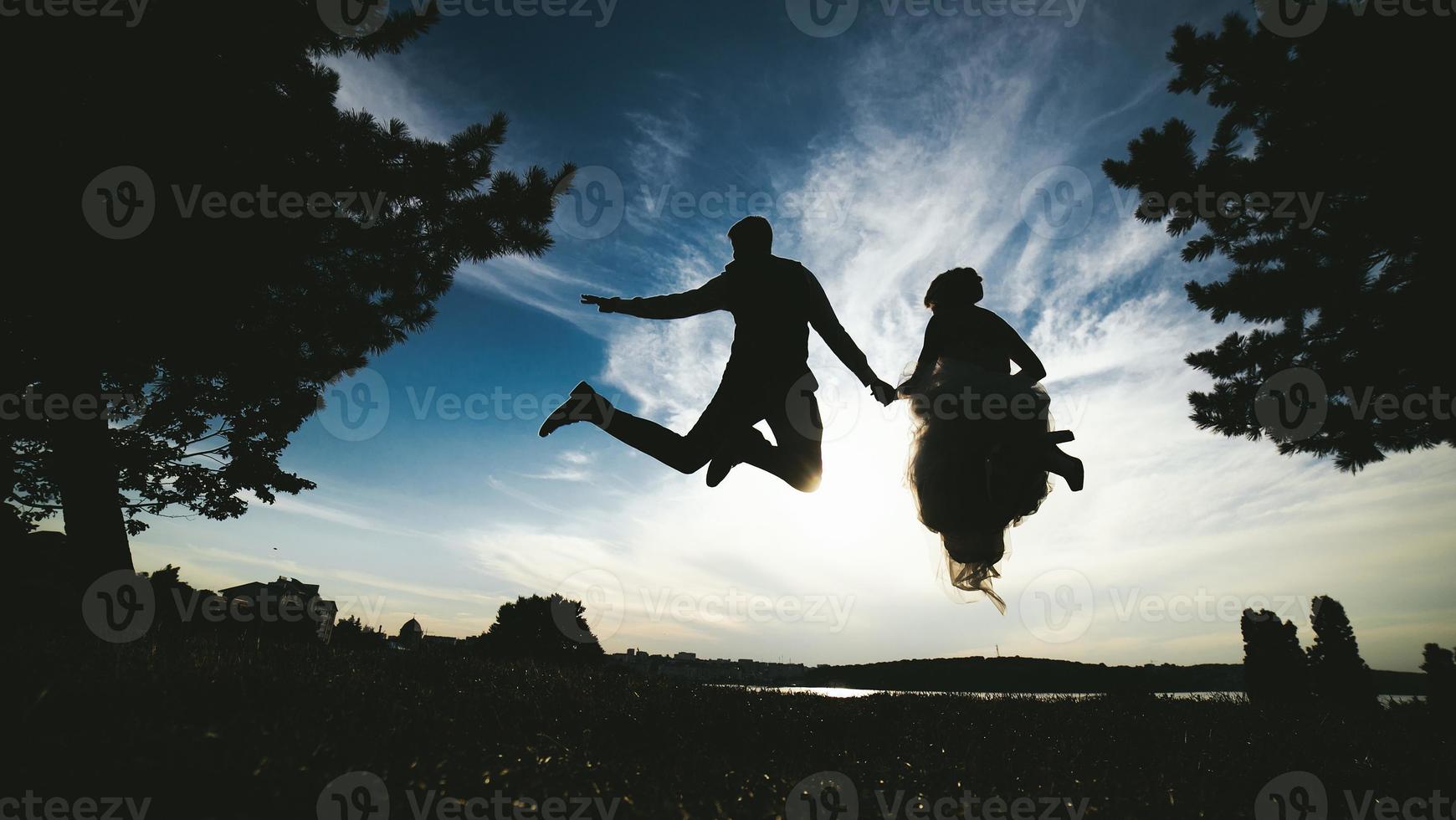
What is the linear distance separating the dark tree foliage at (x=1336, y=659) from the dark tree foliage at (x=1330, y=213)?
31.2m

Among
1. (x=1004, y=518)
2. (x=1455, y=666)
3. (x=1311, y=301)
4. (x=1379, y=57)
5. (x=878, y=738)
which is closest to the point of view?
(x=1004, y=518)

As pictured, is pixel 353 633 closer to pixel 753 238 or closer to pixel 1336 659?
pixel 753 238

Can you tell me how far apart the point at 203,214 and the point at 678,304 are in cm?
547

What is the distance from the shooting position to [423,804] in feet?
8.41

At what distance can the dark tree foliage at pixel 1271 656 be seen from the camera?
31.3 m

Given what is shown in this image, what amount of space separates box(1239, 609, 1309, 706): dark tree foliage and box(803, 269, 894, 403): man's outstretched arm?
3956 cm

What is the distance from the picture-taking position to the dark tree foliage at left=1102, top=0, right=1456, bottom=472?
21.0 ft

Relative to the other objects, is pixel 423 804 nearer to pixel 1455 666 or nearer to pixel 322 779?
pixel 322 779

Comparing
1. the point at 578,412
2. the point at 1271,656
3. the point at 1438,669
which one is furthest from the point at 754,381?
the point at 1271,656

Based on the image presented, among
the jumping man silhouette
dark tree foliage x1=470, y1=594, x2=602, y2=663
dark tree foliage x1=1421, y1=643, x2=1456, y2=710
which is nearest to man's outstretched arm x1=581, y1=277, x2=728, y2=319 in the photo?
the jumping man silhouette

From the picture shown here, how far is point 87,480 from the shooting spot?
6.52 metres

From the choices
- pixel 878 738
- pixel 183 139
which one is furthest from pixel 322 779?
pixel 183 139

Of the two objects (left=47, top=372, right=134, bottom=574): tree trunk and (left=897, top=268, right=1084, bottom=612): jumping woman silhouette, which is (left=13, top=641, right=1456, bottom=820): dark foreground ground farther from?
(left=47, top=372, right=134, bottom=574): tree trunk

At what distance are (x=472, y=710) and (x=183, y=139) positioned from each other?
6.18 metres
